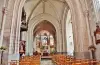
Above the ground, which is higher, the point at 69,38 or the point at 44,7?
the point at 44,7

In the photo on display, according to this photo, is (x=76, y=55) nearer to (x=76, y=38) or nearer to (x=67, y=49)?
(x=76, y=38)

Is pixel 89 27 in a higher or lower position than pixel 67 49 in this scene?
higher

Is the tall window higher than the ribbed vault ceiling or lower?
lower

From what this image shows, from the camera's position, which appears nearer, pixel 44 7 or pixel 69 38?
pixel 69 38

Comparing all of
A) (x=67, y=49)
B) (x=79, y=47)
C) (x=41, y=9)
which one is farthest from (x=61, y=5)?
(x=79, y=47)

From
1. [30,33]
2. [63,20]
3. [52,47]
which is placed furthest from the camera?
[52,47]

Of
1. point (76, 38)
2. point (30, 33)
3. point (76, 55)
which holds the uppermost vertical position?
point (30, 33)

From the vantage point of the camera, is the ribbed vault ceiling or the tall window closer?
the ribbed vault ceiling

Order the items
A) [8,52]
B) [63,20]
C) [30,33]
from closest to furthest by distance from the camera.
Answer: [8,52], [63,20], [30,33]

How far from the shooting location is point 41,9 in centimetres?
2325

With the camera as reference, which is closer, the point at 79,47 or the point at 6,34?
the point at 6,34

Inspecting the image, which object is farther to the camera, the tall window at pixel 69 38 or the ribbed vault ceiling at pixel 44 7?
the tall window at pixel 69 38

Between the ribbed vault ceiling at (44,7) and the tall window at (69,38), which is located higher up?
the ribbed vault ceiling at (44,7)

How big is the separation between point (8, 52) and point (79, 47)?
6345mm
